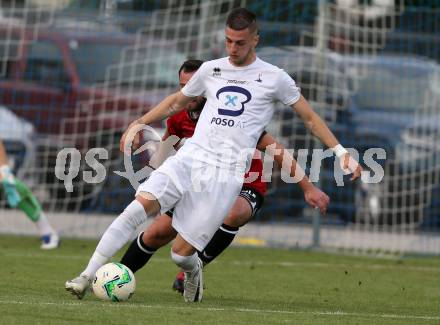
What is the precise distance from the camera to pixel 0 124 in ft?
51.0

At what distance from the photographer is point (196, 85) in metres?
8.27

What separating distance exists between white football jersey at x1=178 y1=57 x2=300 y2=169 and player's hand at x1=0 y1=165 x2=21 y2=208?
4.87 m

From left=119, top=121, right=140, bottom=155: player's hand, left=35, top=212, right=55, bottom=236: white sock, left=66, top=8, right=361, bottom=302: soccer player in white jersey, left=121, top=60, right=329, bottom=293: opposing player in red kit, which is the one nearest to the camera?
left=66, top=8, right=361, bottom=302: soccer player in white jersey

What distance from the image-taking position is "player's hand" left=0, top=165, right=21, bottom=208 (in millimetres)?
12734

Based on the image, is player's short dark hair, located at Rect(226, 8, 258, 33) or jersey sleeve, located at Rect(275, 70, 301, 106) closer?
player's short dark hair, located at Rect(226, 8, 258, 33)

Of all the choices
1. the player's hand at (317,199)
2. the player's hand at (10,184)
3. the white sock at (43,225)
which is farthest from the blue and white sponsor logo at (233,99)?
the white sock at (43,225)

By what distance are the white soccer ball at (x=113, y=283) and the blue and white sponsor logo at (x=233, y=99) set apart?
47.3 inches

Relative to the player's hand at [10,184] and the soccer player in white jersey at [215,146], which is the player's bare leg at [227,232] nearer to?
the soccer player in white jersey at [215,146]

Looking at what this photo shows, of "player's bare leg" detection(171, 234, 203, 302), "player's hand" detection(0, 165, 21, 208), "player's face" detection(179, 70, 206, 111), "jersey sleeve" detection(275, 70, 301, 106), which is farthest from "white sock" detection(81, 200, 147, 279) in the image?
"player's hand" detection(0, 165, 21, 208)

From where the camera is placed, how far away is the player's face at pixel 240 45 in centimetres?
802

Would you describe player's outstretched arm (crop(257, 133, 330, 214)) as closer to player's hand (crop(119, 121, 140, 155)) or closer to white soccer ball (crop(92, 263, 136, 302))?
player's hand (crop(119, 121, 140, 155))

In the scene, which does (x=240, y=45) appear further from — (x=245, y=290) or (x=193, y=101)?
(x=245, y=290)

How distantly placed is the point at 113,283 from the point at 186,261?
56cm

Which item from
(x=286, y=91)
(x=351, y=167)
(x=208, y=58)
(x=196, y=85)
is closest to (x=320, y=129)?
(x=286, y=91)
